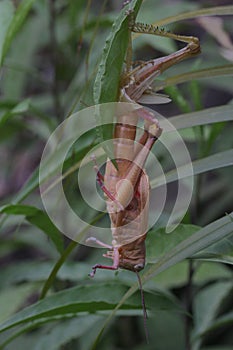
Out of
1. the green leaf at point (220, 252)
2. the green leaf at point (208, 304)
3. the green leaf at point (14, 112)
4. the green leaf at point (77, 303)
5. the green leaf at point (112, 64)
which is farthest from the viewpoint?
the green leaf at point (208, 304)

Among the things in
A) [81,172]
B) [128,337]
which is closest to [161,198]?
[81,172]

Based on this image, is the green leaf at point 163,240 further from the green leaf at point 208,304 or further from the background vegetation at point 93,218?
the green leaf at point 208,304

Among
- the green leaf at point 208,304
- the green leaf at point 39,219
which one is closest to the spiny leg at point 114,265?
the green leaf at point 39,219

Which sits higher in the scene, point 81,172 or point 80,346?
point 81,172

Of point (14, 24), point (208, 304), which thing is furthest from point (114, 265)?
point (208, 304)

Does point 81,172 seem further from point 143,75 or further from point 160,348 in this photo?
point 160,348

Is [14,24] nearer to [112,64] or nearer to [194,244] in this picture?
[112,64]

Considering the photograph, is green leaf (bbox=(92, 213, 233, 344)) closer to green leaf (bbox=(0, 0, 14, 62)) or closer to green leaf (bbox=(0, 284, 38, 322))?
green leaf (bbox=(0, 0, 14, 62))
